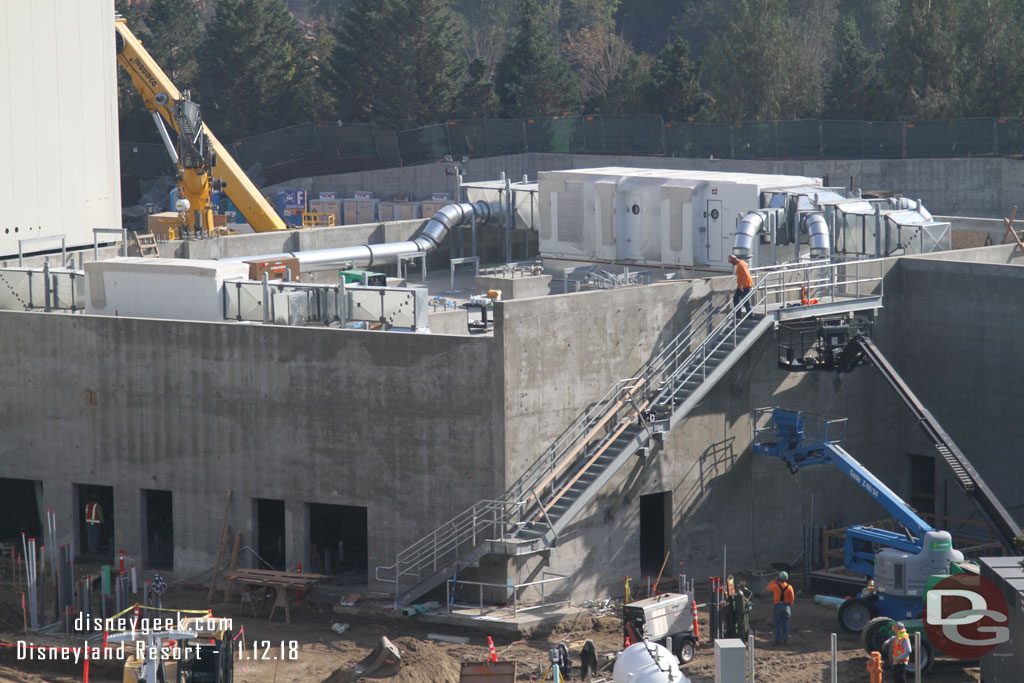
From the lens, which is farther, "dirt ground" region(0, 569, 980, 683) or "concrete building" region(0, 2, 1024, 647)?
"concrete building" region(0, 2, 1024, 647)

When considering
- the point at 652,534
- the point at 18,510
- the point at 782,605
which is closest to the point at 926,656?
the point at 782,605

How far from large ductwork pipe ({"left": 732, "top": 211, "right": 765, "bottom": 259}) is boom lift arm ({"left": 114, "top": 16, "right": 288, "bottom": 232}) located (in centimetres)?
1845

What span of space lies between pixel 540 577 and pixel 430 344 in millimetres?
5506

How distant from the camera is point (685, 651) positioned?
34.4 metres

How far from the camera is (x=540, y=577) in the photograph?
122 ft

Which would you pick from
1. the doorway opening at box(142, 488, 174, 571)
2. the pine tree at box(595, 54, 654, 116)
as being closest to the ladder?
the doorway opening at box(142, 488, 174, 571)

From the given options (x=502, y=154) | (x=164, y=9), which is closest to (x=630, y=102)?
(x=502, y=154)

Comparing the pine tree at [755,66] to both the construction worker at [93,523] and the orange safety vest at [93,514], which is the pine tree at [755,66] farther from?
the orange safety vest at [93,514]

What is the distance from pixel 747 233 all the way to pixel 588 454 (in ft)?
27.1

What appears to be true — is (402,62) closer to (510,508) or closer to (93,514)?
(93,514)

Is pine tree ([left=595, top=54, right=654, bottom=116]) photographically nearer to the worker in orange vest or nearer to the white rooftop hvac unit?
the white rooftop hvac unit

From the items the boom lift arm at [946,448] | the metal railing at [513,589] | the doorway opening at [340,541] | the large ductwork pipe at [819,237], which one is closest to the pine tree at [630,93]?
the large ductwork pipe at [819,237]

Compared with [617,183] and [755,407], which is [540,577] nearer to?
[755,407]

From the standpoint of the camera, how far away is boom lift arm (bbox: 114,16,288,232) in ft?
176
